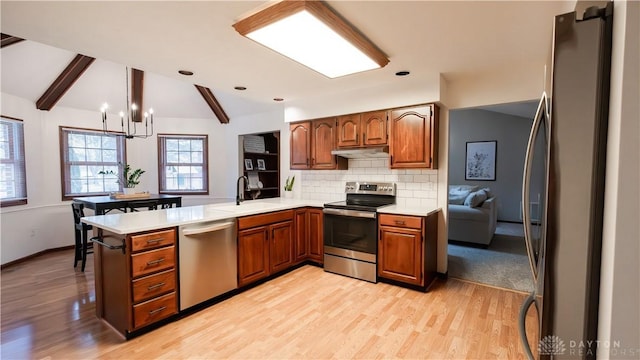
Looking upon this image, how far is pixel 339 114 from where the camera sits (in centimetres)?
379

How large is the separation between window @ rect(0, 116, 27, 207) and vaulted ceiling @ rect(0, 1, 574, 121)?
0.60 m

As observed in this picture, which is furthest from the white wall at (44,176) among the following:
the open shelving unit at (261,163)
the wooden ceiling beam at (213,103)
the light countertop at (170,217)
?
the light countertop at (170,217)

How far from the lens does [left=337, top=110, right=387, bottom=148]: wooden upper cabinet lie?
11.5ft

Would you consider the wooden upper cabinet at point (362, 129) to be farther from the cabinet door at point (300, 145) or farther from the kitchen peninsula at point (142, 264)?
the kitchen peninsula at point (142, 264)

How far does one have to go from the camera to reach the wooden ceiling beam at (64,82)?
167 inches

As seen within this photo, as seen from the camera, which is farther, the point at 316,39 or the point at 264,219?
the point at 264,219

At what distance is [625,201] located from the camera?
0.76m

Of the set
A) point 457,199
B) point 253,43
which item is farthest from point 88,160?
point 457,199

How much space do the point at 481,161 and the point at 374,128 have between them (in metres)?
5.16

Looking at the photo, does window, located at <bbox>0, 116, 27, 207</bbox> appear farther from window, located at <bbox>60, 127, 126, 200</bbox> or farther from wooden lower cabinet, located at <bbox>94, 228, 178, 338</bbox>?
wooden lower cabinet, located at <bbox>94, 228, 178, 338</bbox>

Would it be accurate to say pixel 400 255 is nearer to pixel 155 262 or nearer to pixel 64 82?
pixel 155 262

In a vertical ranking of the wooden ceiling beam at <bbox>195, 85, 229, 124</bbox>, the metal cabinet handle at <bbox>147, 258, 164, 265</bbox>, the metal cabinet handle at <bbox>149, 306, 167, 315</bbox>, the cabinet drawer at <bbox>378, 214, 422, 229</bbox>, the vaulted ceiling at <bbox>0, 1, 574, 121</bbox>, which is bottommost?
the metal cabinet handle at <bbox>149, 306, 167, 315</bbox>

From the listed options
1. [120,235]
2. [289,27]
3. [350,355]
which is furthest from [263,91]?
[350,355]

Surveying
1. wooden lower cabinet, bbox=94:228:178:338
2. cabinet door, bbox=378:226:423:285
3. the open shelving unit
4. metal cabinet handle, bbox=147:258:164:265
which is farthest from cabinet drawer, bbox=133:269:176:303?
the open shelving unit
